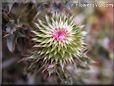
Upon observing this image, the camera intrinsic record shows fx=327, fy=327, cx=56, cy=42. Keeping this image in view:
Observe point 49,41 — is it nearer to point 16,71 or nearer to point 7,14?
point 7,14

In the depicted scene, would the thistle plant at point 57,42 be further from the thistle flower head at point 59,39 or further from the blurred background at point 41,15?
the blurred background at point 41,15

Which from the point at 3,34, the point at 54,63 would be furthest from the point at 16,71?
the point at 54,63

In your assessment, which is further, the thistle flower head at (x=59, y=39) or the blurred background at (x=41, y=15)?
the blurred background at (x=41, y=15)

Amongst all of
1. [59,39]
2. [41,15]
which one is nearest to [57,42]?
[59,39]

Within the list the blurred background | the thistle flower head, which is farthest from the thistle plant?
the blurred background

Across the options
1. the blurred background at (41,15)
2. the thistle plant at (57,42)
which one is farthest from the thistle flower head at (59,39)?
the blurred background at (41,15)

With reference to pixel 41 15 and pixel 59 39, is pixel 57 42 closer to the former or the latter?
pixel 59 39

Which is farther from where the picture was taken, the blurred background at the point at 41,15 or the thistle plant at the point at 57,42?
the blurred background at the point at 41,15
